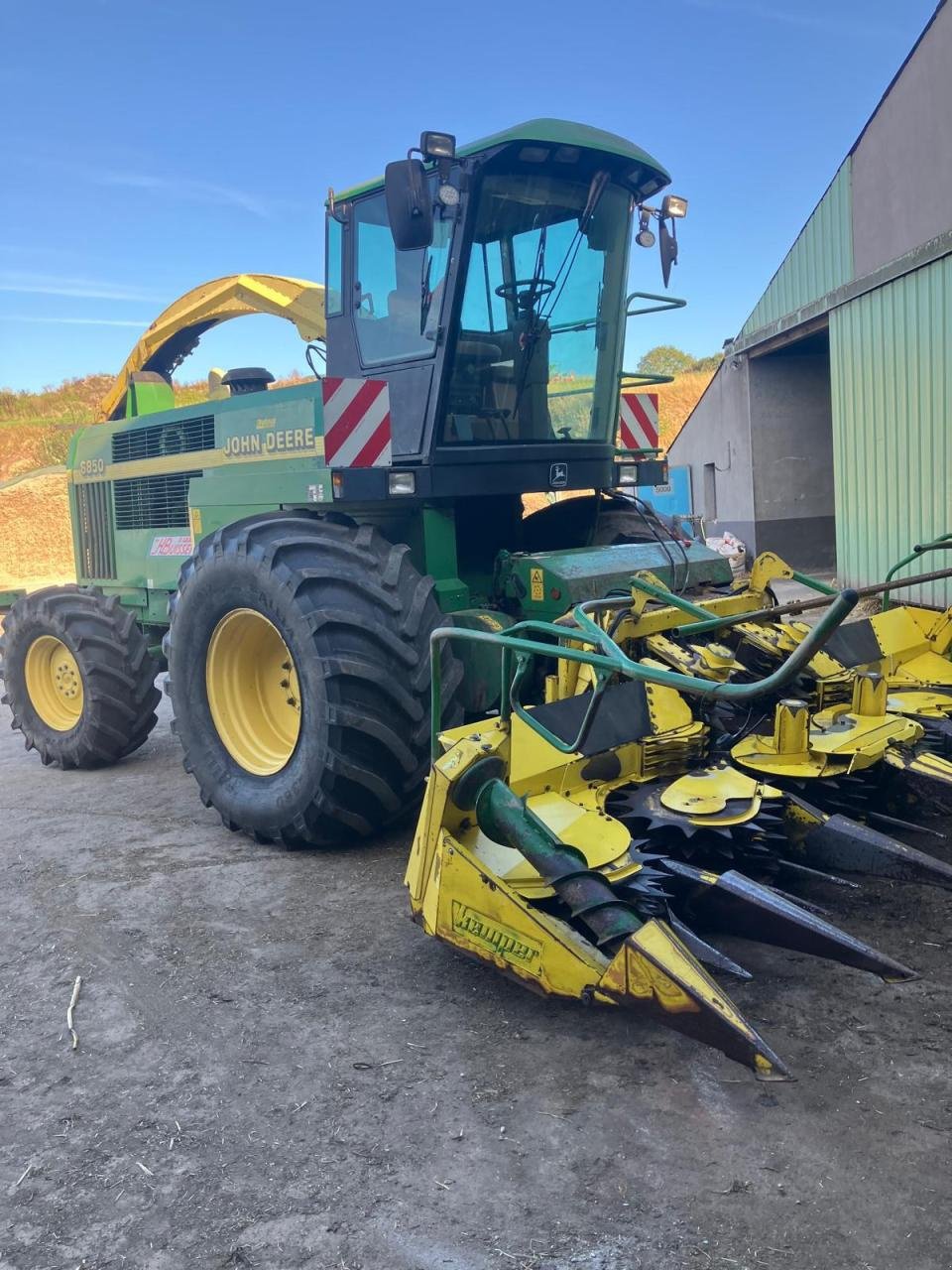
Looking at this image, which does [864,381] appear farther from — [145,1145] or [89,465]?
[145,1145]

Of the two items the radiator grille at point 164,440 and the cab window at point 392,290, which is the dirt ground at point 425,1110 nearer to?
the cab window at point 392,290

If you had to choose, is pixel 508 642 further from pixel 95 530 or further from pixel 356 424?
pixel 95 530

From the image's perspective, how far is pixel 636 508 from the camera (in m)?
5.56

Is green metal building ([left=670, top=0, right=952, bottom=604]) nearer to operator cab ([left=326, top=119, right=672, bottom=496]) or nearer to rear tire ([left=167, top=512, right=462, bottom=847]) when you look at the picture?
operator cab ([left=326, top=119, right=672, bottom=496])

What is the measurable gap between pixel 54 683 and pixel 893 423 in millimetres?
7766

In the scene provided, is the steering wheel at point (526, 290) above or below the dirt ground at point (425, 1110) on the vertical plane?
above

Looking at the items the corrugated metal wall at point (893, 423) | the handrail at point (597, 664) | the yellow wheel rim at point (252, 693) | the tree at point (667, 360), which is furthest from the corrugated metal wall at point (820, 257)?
the tree at point (667, 360)

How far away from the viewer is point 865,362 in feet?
34.4

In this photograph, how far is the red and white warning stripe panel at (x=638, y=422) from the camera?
5.66 meters

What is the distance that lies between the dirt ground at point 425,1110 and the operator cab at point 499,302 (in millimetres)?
2168

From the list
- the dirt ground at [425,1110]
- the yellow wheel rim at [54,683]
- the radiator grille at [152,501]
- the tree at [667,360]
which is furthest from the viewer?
the tree at [667,360]

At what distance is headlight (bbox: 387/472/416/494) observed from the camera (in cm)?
443

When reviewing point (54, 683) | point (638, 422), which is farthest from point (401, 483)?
point (54, 683)

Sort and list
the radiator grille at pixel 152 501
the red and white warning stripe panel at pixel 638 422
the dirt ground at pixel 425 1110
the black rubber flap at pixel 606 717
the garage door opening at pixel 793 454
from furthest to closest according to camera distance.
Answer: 1. the garage door opening at pixel 793 454
2. the radiator grille at pixel 152 501
3. the red and white warning stripe panel at pixel 638 422
4. the black rubber flap at pixel 606 717
5. the dirt ground at pixel 425 1110
